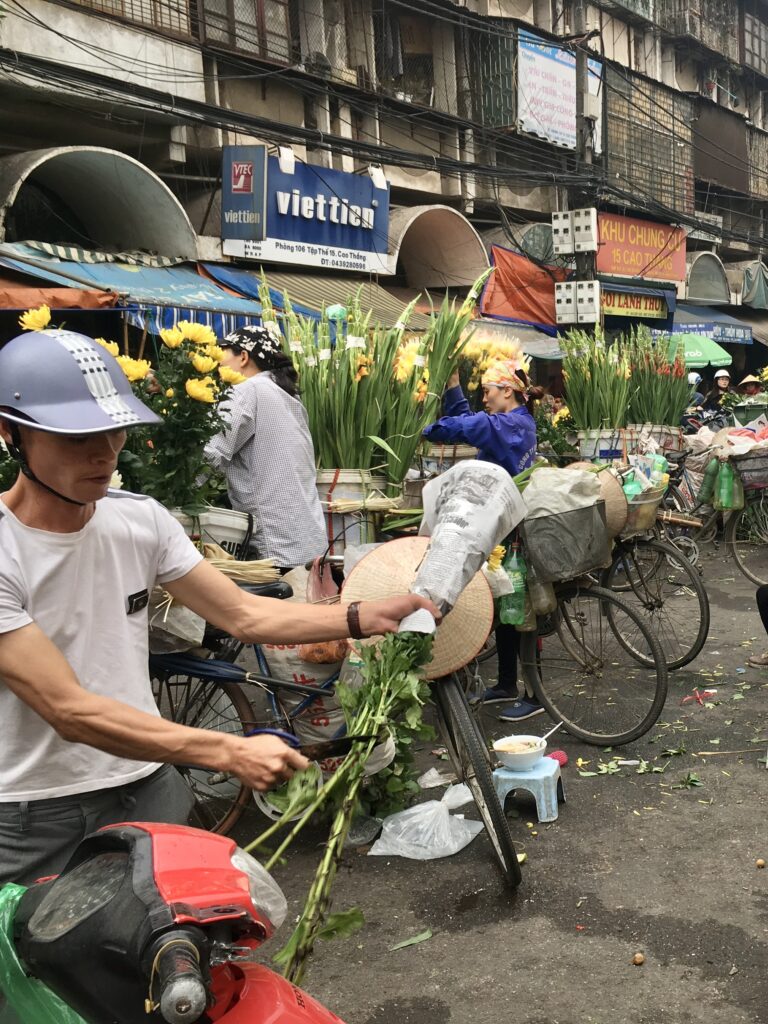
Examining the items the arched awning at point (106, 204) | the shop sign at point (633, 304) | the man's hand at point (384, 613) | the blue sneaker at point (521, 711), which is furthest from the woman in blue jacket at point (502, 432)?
the shop sign at point (633, 304)

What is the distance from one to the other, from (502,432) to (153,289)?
23.6ft

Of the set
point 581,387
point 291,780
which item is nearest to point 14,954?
point 291,780

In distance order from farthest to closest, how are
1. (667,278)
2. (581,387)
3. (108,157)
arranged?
(667,278), (108,157), (581,387)

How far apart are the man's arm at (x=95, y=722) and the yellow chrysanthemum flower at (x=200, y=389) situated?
218cm

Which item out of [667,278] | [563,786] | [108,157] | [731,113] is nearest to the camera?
[563,786]

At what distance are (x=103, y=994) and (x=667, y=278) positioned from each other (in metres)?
25.9

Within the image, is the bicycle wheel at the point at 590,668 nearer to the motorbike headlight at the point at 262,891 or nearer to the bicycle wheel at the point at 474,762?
the bicycle wheel at the point at 474,762

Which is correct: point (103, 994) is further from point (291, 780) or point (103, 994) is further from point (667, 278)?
point (667, 278)

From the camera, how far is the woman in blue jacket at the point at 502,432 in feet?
18.9

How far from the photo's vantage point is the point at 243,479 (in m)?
4.99

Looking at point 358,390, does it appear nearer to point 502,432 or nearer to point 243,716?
point 502,432

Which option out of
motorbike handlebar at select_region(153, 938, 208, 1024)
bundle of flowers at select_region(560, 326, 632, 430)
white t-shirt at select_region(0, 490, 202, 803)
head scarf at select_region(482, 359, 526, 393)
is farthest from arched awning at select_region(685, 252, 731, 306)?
motorbike handlebar at select_region(153, 938, 208, 1024)

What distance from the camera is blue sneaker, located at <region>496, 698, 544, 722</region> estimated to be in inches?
229

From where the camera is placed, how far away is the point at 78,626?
2.15 metres
